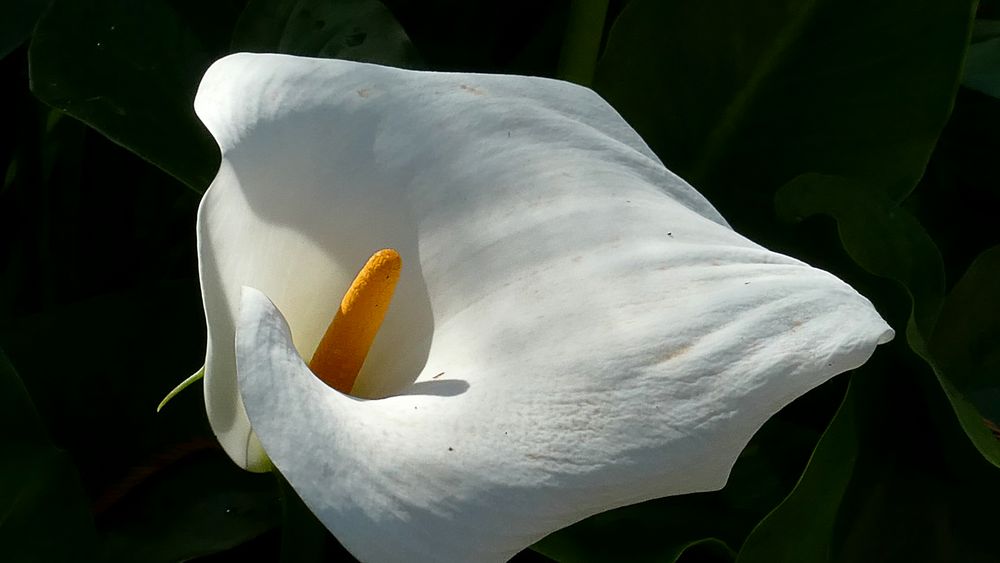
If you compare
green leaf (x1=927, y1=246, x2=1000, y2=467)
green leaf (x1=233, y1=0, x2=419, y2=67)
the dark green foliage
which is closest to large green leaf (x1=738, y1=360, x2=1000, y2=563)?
the dark green foliage

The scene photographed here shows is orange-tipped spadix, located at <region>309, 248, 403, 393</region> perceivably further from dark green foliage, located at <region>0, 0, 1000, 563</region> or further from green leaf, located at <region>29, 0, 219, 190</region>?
green leaf, located at <region>29, 0, 219, 190</region>

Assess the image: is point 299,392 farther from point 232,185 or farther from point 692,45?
point 692,45

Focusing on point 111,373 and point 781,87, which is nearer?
point 111,373

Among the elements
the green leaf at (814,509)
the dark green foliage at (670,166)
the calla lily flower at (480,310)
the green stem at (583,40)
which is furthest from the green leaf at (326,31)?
the green leaf at (814,509)

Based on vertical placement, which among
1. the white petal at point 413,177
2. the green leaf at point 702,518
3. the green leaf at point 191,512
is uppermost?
the white petal at point 413,177

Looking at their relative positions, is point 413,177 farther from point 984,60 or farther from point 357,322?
point 984,60

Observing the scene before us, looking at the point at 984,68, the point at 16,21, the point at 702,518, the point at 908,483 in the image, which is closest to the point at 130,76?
the point at 16,21

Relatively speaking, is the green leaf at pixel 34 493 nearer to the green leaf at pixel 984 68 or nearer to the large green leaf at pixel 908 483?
the large green leaf at pixel 908 483
